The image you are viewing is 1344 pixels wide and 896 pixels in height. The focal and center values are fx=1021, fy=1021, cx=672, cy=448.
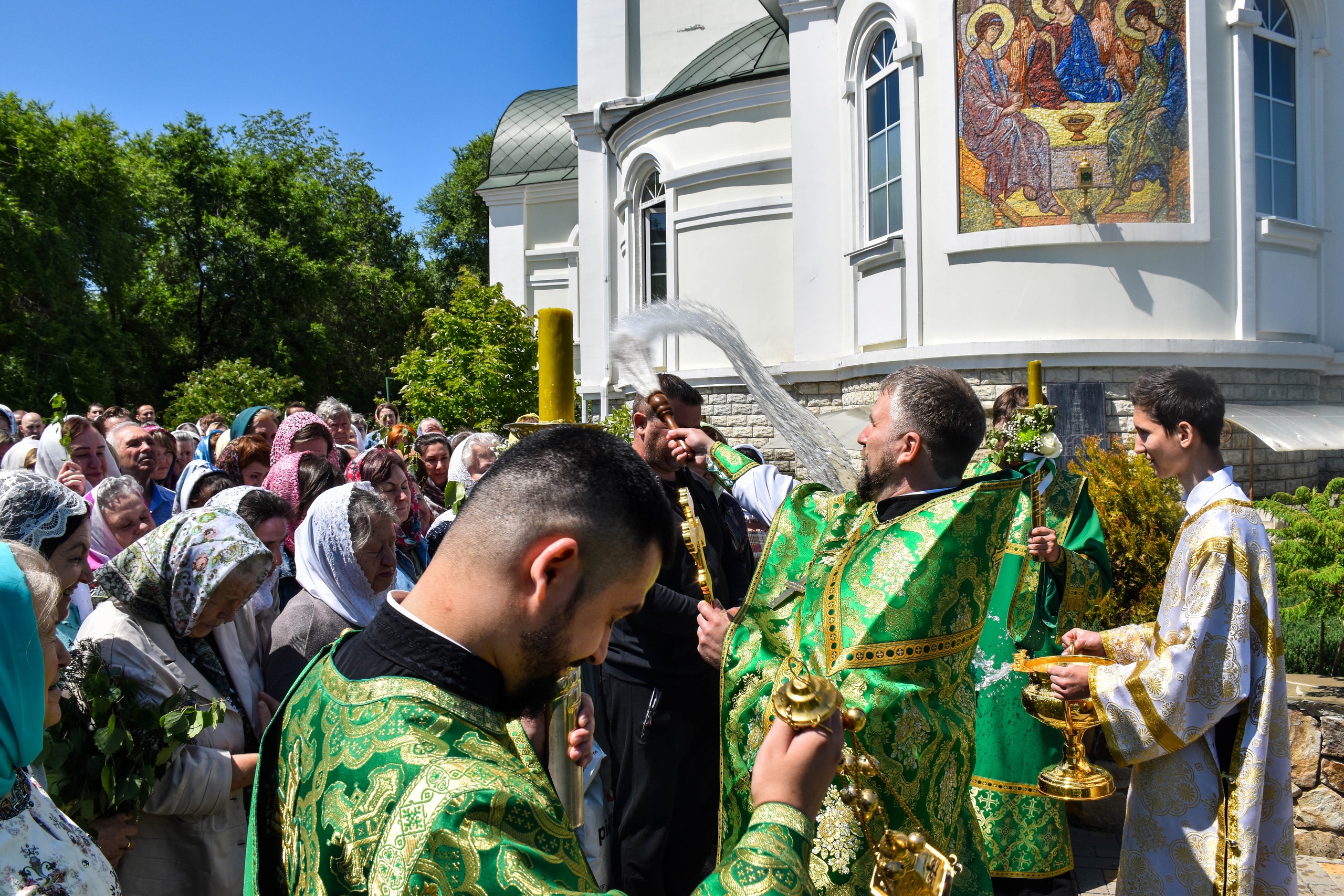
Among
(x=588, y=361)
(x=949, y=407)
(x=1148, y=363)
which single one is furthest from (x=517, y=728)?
(x=588, y=361)

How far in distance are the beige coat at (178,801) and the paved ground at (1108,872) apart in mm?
3427

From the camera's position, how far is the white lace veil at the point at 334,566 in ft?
11.3

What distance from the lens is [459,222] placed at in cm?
4112

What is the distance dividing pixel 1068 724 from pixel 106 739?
2.90 meters

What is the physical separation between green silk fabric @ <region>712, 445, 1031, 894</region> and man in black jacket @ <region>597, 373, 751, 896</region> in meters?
0.95

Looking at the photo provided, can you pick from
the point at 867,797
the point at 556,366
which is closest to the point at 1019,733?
the point at 867,797

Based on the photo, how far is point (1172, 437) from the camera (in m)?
3.49

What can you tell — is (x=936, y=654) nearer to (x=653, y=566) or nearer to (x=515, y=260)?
(x=653, y=566)

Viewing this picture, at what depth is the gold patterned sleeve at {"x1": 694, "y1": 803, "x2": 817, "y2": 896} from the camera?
1335mm

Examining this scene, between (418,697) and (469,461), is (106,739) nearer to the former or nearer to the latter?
(418,697)

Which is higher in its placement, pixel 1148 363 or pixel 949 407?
pixel 1148 363

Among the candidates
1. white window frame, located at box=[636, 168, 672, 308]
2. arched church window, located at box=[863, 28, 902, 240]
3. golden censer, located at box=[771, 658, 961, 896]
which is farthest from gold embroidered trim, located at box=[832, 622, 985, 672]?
white window frame, located at box=[636, 168, 672, 308]

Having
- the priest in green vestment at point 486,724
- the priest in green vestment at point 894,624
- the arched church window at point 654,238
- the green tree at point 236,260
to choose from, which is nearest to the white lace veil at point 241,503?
the priest in green vestment at point 894,624

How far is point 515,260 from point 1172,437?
23427 millimetres
